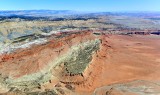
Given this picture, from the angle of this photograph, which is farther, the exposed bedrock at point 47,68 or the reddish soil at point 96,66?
the reddish soil at point 96,66

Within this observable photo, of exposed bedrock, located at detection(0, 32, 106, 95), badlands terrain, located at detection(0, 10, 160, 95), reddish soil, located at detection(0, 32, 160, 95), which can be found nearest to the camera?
badlands terrain, located at detection(0, 10, 160, 95)

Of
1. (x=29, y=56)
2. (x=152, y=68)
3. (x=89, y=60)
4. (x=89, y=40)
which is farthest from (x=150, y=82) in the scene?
(x=89, y=40)

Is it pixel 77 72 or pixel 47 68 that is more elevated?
pixel 77 72

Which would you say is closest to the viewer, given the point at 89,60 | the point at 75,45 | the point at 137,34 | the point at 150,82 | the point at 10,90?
the point at 10,90

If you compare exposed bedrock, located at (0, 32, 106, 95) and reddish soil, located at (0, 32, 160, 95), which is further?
reddish soil, located at (0, 32, 160, 95)

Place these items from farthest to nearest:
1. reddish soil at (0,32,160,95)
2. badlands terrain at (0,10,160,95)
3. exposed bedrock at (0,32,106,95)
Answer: reddish soil at (0,32,160,95)
exposed bedrock at (0,32,106,95)
badlands terrain at (0,10,160,95)

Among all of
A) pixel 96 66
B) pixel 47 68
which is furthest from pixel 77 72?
pixel 96 66

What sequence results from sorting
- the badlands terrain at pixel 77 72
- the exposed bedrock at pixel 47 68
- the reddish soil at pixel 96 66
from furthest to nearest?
1. the reddish soil at pixel 96 66
2. the exposed bedrock at pixel 47 68
3. the badlands terrain at pixel 77 72

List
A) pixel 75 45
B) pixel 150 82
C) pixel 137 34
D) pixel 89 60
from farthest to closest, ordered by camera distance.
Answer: pixel 137 34, pixel 75 45, pixel 89 60, pixel 150 82

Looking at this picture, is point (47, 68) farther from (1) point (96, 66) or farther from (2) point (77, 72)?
(1) point (96, 66)

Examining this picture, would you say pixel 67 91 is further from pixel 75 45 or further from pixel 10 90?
pixel 75 45

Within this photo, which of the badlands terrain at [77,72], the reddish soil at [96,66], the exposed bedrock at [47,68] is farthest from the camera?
the reddish soil at [96,66]
